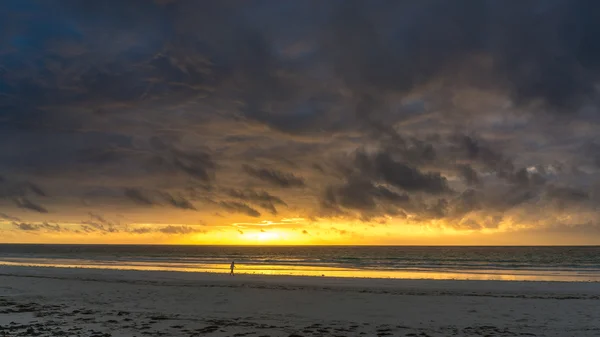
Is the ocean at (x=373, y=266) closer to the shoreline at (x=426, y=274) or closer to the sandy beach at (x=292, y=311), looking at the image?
the shoreline at (x=426, y=274)

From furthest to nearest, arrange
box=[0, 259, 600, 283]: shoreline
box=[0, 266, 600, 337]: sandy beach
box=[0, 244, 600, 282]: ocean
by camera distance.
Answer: box=[0, 244, 600, 282]: ocean
box=[0, 259, 600, 283]: shoreline
box=[0, 266, 600, 337]: sandy beach

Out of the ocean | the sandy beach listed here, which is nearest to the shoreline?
the ocean

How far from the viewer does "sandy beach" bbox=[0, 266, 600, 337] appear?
17109 millimetres

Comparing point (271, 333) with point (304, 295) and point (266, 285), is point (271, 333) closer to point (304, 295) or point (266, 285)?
point (304, 295)

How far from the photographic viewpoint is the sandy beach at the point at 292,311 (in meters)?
17.1

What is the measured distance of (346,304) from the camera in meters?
24.3

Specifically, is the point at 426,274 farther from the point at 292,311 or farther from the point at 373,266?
the point at 292,311

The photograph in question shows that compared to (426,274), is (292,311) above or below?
above

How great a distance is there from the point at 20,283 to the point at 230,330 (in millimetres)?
26085

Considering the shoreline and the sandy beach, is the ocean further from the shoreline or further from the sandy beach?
the sandy beach

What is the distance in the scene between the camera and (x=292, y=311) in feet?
71.9

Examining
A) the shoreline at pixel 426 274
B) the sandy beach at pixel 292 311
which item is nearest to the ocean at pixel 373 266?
the shoreline at pixel 426 274

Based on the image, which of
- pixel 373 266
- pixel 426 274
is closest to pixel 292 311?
pixel 426 274

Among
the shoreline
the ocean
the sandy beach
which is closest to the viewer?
the sandy beach
